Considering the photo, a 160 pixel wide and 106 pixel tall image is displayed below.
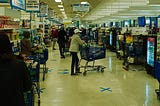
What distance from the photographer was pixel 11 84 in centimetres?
281

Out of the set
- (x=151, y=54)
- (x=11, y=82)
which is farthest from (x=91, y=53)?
(x=11, y=82)

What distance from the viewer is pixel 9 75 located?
279 cm

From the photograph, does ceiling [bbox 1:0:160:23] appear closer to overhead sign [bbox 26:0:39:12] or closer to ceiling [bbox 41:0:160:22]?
ceiling [bbox 41:0:160:22]

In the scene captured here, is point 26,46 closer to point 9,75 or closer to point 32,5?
point 32,5

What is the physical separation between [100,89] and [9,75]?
512cm

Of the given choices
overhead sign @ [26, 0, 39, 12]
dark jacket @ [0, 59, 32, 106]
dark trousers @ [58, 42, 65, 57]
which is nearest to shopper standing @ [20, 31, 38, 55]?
overhead sign @ [26, 0, 39, 12]

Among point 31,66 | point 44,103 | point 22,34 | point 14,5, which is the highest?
point 14,5

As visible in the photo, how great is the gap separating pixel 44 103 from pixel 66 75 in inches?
144

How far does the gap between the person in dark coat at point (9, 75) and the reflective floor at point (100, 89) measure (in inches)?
136

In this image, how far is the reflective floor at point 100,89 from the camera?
253 inches

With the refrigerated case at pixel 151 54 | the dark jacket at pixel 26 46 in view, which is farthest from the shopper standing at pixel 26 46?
the refrigerated case at pixel 151 54

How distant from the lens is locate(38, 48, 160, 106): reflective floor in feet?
21.1

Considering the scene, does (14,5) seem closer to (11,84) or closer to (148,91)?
(148,91)

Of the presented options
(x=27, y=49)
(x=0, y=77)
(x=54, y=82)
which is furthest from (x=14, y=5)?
(x=0, y=77)
